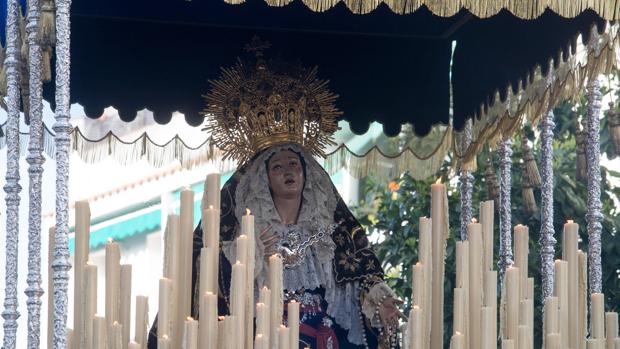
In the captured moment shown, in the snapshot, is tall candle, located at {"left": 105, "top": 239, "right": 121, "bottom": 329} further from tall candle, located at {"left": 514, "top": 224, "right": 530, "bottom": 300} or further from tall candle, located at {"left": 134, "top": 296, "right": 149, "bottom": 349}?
tall candle, located at {"left": 514, "top": 224, "right": 530, "bottom": 300}

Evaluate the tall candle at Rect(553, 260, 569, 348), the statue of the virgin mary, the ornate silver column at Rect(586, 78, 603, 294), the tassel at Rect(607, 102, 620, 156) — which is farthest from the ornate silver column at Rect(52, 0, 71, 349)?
the tassel at Rect(607, 102, 620, 156)

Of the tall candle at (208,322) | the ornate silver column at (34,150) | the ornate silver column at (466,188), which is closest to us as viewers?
the tall candle at (208,322)

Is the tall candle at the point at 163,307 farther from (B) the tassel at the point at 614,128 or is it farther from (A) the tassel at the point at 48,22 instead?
(B) the tassel at the point at 614,128

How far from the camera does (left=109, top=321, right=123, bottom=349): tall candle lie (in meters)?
6.69

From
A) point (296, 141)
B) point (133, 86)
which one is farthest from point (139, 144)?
point (296, 141)

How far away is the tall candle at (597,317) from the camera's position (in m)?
7.16

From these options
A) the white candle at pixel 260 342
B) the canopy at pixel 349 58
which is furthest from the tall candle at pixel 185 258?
the canopy at pixel 349 58

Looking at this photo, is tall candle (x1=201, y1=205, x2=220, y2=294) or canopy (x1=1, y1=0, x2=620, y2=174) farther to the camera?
canopy (x1=1, y1=0, x2=620, y2=174)

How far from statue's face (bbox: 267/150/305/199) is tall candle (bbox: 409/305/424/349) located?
1.80 m

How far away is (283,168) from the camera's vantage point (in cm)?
841

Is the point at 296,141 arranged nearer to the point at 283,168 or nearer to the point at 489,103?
the point at 283,168

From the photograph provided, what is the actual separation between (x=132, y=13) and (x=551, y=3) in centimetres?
254

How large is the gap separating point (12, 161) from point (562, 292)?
2472 millimetres

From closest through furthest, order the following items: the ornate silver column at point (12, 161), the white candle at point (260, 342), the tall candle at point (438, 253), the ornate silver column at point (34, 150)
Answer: the white candle at point (260, 342)
the tall candle at point (438, 253)
the ornate silver column at point (34, 150)
the ornate silver column at point (12, 161)
